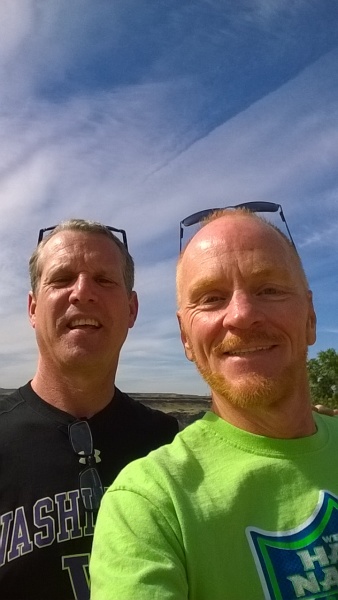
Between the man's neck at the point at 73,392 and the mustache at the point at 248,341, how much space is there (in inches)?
49.8

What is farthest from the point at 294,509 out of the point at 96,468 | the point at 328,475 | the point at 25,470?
the point at 25,470

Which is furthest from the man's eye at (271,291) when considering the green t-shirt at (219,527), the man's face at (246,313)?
the green t-shirt at (219,527)

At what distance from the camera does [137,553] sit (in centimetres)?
149

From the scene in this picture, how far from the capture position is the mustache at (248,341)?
194 cm

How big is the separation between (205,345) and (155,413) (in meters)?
1.38

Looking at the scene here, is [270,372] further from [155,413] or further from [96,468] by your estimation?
[155,413]

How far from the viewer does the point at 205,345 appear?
6.64 feet

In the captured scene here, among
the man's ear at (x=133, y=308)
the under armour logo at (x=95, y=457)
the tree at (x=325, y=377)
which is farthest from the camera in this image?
the tree at (x=325, y=377)

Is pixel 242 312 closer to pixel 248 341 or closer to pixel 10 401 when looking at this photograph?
pixel 248 341

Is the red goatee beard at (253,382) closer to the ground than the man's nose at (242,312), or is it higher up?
closer to the ground

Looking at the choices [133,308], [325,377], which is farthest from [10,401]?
[325,377]

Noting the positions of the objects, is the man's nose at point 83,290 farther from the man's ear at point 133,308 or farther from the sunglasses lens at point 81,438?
the sunglasses lens at point 81,438

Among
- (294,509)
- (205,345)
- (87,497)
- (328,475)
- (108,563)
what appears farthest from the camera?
(87,497)

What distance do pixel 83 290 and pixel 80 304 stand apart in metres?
0.08
